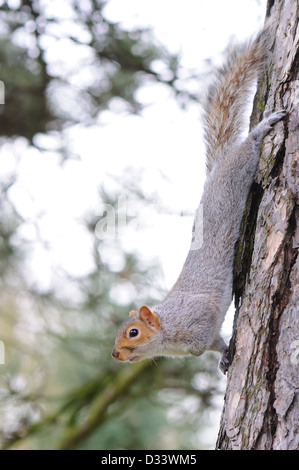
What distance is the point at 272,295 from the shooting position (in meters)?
1.33

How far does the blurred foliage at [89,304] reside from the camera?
274 centimetres

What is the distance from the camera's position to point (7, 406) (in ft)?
9.17

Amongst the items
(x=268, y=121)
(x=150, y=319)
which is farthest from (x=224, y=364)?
(x=268, y=121)

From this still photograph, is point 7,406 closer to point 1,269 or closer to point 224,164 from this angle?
point 1,269

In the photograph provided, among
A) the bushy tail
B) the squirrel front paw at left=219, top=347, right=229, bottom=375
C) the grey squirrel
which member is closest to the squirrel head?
the grey squirrel

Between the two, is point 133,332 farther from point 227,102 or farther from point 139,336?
point 227,102

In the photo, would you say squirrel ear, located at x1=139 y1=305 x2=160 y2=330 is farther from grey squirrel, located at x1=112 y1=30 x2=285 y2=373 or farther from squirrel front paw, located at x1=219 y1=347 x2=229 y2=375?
squirrel front paw, located at x1=219 y1=347 x2=229 y2=375

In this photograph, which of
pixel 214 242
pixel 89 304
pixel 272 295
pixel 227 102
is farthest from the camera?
pixel 89 304

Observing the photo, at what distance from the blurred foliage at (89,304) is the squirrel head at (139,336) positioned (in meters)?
0.50

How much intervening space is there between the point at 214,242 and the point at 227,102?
0.56m

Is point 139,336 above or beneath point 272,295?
above

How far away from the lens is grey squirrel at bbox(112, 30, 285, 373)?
1930mm

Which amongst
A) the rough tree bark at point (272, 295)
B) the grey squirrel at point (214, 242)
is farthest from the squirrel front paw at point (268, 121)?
the grey squirrel at point (214, 242)

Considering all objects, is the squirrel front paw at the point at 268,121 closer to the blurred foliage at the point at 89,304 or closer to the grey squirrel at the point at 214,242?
the grey squirrel at the point at 214,242
